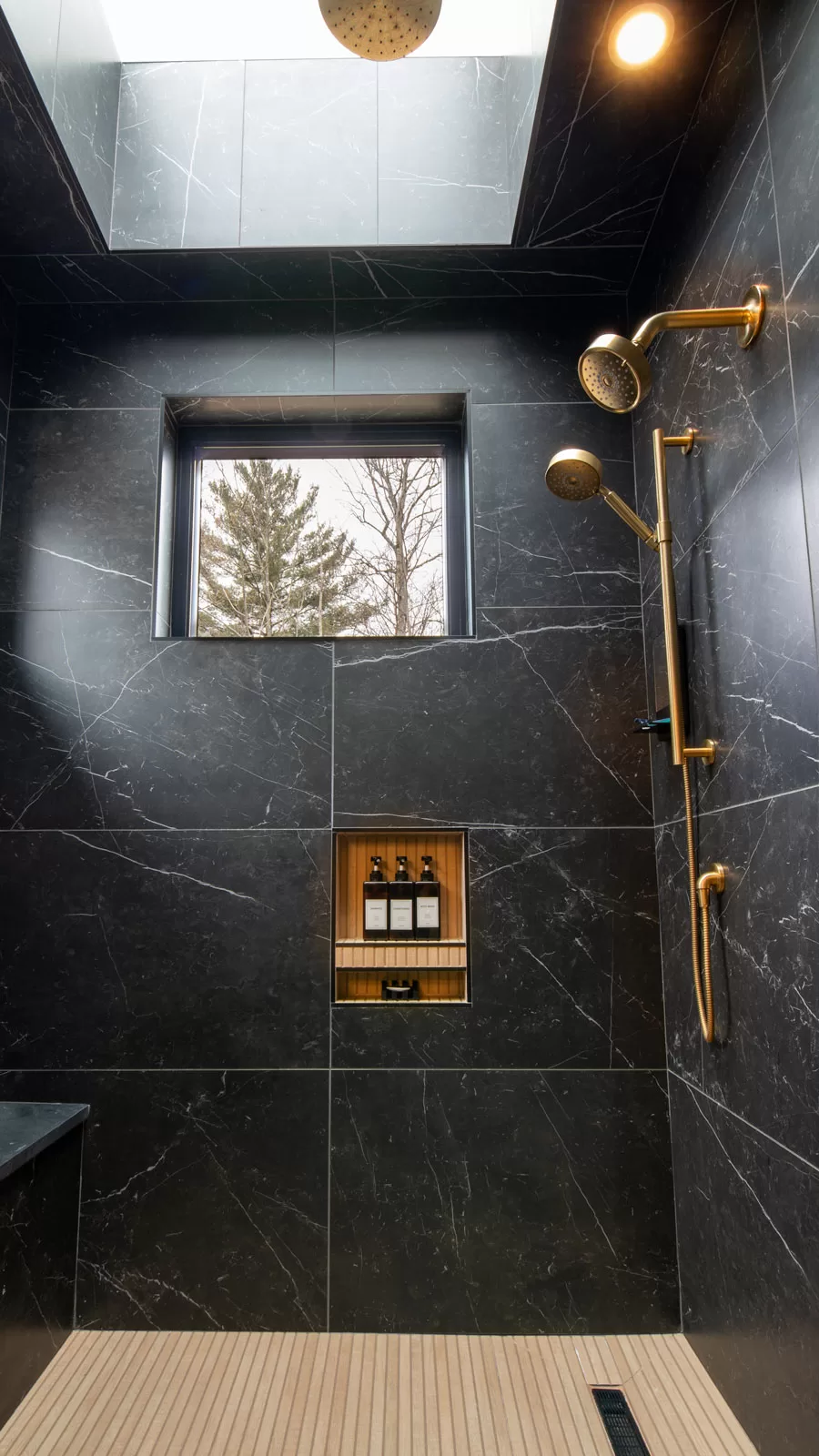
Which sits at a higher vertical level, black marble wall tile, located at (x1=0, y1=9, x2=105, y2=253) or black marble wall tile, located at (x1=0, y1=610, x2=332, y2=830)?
black marble wall tile, located at (x1=0, y1=9, x2=105, y2=253)

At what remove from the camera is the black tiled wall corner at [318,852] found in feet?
6.66

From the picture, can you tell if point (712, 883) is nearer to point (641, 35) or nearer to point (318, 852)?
point (318, 852)

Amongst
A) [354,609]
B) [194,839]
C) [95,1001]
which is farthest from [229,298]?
[95,1001]

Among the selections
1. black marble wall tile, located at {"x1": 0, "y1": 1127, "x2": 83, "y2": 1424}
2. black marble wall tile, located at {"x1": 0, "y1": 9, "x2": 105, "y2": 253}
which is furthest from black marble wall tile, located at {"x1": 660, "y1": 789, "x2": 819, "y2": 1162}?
black marble wall tile, located at {"x1": 0, "y1": 9, "x2": 105, "y2": 253}

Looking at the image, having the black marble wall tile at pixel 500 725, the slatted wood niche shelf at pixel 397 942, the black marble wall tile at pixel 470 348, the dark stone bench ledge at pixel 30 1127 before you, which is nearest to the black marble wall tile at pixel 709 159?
the black marble wall tile at pixel 470 348

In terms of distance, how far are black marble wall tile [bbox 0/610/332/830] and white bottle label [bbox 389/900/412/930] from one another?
10.5 inches

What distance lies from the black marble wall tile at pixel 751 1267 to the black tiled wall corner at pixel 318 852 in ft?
0.50

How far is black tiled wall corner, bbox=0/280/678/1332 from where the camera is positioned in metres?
2.03

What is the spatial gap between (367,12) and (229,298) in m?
0.93

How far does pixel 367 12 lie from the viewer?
1.54 m

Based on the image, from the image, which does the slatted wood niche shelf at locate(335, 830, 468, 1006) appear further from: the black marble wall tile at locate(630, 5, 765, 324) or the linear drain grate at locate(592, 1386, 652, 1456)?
the black marble wall tile at locate(630, 5, 765, 324)

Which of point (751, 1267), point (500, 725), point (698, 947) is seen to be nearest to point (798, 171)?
point (500, 725)

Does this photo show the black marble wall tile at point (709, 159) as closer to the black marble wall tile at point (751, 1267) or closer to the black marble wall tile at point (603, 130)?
the black marble wall tile at point (603, 130)

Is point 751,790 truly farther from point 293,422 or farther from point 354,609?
point 293,422
